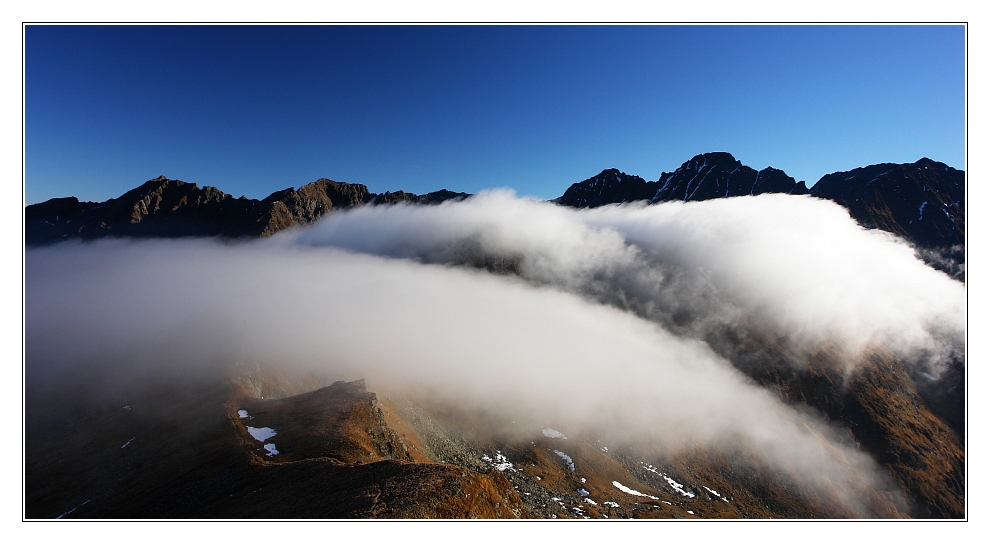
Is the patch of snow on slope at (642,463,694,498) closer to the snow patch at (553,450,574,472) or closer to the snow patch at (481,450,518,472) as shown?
the snow patch at (553,450,574,472)

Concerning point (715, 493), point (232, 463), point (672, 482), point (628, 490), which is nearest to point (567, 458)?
point (628, 490)

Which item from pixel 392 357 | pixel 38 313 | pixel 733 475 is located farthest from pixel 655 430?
pixel 38 313

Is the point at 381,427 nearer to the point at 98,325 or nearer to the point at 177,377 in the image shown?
the point at 177,377

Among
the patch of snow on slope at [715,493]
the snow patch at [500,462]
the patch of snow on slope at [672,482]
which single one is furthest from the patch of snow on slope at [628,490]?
the patch of snow on slope at [715,493]

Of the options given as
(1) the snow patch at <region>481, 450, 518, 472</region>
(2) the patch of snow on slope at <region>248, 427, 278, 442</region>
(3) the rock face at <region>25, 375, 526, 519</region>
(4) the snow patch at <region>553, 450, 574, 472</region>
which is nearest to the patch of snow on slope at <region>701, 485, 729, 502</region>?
(4) the snow patch at <region>553, 450, 574, 472</region>

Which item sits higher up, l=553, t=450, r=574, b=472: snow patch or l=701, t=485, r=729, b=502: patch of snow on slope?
l=553, t=450, r=574, b=472: snow patch

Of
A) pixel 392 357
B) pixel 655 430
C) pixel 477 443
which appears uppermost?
pixel 392 357

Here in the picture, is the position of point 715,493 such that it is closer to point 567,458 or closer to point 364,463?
point 567,458

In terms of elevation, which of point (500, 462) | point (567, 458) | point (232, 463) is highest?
point (232, 463)

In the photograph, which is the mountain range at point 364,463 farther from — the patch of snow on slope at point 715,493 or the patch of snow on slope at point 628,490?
the patch of snow on slope at point 628,490

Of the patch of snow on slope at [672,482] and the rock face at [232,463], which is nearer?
the rock face at [232,463]

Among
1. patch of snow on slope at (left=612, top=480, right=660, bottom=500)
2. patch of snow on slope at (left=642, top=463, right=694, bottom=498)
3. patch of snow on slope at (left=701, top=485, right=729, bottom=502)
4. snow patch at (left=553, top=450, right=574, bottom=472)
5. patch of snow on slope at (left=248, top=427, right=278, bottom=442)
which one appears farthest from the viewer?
patch of snow on slope at (left=701, top=485, right=729, bottom=502)
